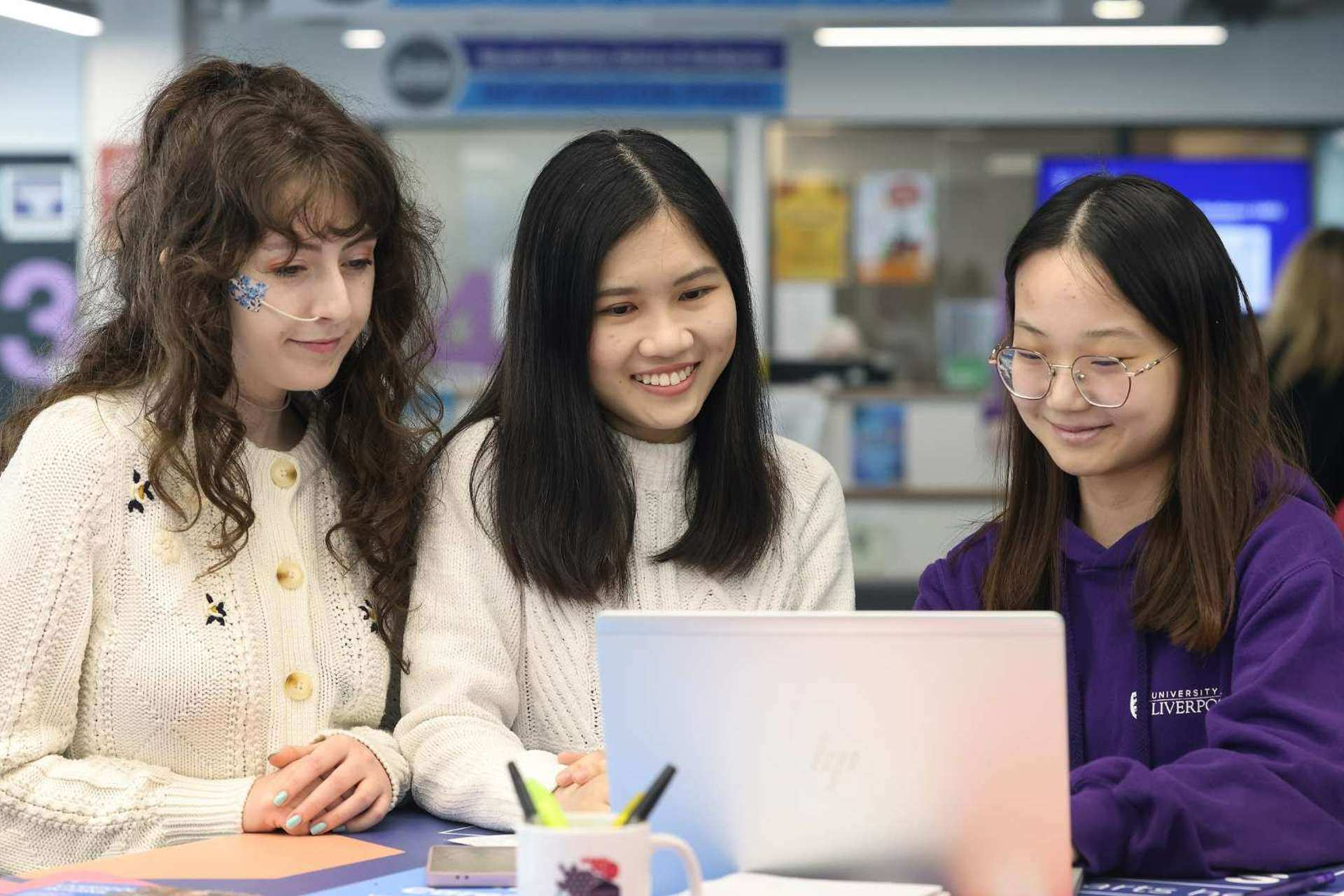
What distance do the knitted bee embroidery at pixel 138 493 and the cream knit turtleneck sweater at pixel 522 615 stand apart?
1.22 feet

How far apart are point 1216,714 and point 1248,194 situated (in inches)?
297

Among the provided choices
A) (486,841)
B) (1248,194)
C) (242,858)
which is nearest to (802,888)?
(486,841)

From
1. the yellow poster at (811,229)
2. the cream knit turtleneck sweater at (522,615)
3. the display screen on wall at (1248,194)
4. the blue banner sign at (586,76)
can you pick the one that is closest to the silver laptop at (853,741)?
the cream knit turtleneck sweater at (522,615)

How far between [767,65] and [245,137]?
6681 millimetres

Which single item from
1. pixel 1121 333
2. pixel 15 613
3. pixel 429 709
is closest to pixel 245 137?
pixel 15 613

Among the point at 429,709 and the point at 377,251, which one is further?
the point at 377,251

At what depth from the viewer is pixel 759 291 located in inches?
331

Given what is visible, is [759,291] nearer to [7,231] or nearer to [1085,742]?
[7,231]

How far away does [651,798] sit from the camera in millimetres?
1151

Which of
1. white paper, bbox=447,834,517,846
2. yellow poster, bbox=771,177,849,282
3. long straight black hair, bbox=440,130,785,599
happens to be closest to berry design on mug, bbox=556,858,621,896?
white paper, bbox=447,834,517,846

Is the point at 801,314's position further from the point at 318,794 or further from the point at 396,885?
the point at 396,885

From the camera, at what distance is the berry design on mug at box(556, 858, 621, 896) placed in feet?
3.58

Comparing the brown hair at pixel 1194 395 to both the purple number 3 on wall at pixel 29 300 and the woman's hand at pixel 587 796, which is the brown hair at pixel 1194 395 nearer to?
the woman's hand at pixel 587 796

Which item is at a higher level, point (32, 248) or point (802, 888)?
point (32, 248)
